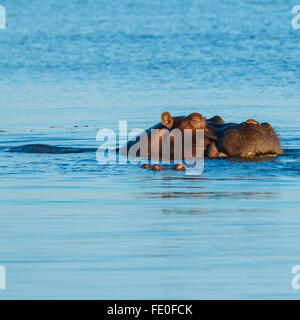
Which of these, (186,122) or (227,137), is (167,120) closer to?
(186,122)

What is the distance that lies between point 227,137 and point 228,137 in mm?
20

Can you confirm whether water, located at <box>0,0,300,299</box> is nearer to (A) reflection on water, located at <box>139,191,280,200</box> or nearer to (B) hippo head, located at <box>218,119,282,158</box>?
(A) reflection on water, located at <box>139,191,280,200</box>

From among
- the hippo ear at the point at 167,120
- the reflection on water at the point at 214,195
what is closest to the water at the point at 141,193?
the reflection on water at the point at 214,195

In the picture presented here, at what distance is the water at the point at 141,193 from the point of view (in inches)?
325

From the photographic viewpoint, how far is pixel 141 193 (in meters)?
11.9

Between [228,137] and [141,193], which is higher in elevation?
[228,137]

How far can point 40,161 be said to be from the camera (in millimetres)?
14750

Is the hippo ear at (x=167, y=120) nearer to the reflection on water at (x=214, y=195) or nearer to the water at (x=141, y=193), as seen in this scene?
the water at (x=141, y=193)

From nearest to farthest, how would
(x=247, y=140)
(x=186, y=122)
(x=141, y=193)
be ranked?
(x=141, y=193)
(x=247, y=140)
(x=186, y=122)

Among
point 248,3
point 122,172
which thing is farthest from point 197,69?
point 248,3

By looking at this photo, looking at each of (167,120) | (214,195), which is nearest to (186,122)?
(167,120)

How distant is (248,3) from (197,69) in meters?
28.1

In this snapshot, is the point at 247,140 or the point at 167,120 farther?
the point at 167,120
